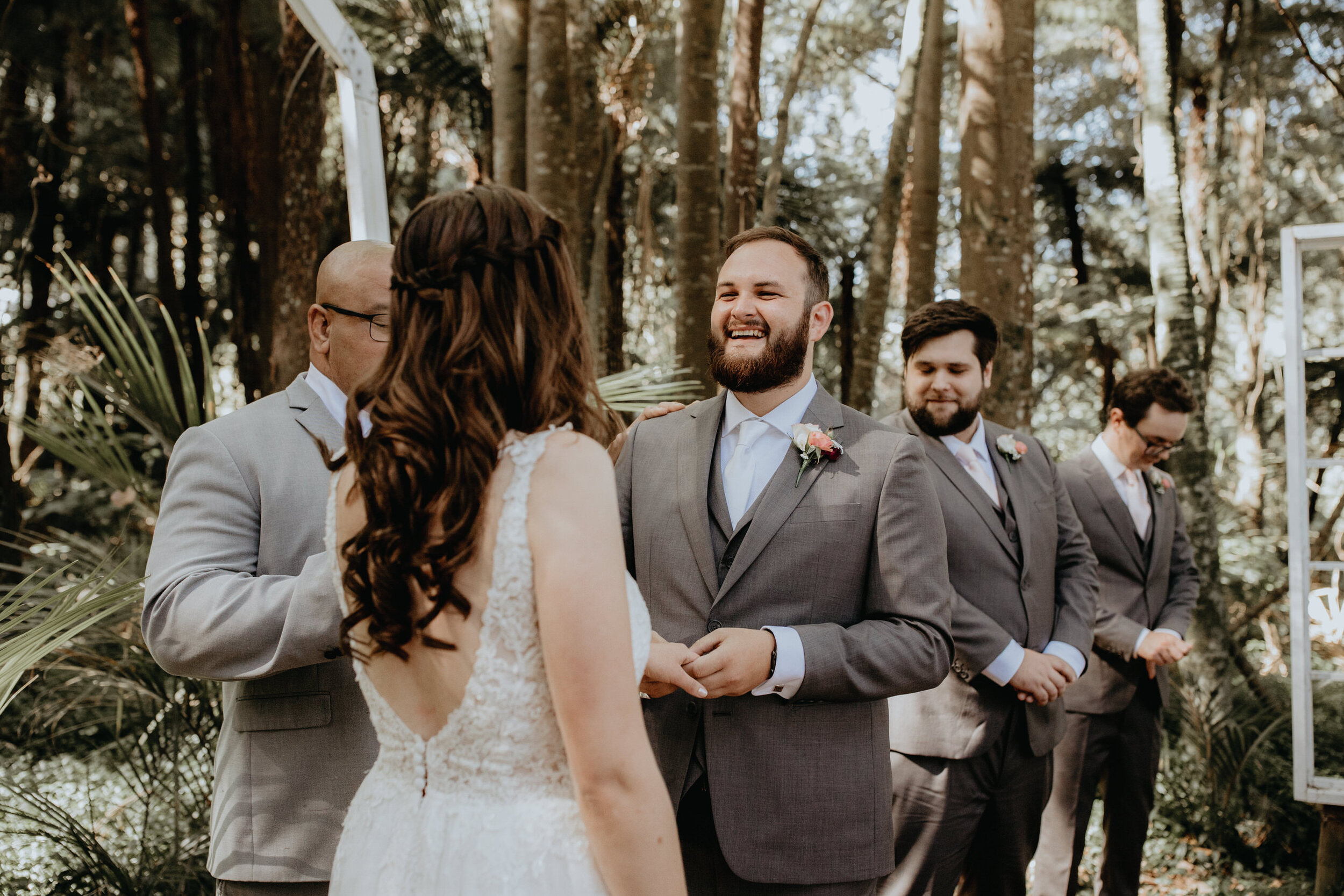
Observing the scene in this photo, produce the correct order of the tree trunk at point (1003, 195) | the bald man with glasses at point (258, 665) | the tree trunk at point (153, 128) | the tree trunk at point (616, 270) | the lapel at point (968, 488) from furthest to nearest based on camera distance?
the tree trunk at point (153, 128), the tree trunk at point (616, 270), the tree trunk at point (1003, 195), the lapel at point (968, 488), the bald man with glasses at point (258, 665)

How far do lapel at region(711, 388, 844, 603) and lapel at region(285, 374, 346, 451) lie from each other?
3.35 ft

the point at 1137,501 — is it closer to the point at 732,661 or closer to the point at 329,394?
the point at 732,661

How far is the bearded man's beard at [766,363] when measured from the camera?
275 cm

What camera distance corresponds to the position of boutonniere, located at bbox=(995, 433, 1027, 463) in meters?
3.76

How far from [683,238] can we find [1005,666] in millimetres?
2768

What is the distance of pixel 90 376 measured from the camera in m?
4.13

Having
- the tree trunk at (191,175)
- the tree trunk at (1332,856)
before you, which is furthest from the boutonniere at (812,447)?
the tree trunk at (191,175)

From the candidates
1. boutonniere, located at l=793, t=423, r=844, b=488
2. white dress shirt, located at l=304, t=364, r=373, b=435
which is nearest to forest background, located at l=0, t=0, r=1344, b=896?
white dress shirt, located at l=304, t=364, r=373, b=435

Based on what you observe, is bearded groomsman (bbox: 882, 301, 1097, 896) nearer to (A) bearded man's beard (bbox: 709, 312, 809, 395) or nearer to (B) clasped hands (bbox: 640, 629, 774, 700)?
(A) bearded man's beard (bbox: 709, 312, 809, 395)

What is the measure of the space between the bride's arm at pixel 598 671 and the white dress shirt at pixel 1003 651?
2.07m

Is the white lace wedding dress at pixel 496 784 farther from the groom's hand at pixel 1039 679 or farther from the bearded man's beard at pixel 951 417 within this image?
the bearded man's beard at pixel 951 417

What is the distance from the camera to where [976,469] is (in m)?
3.73

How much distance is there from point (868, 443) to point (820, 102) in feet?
53.8

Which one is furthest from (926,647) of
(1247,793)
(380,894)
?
(1247,793)
